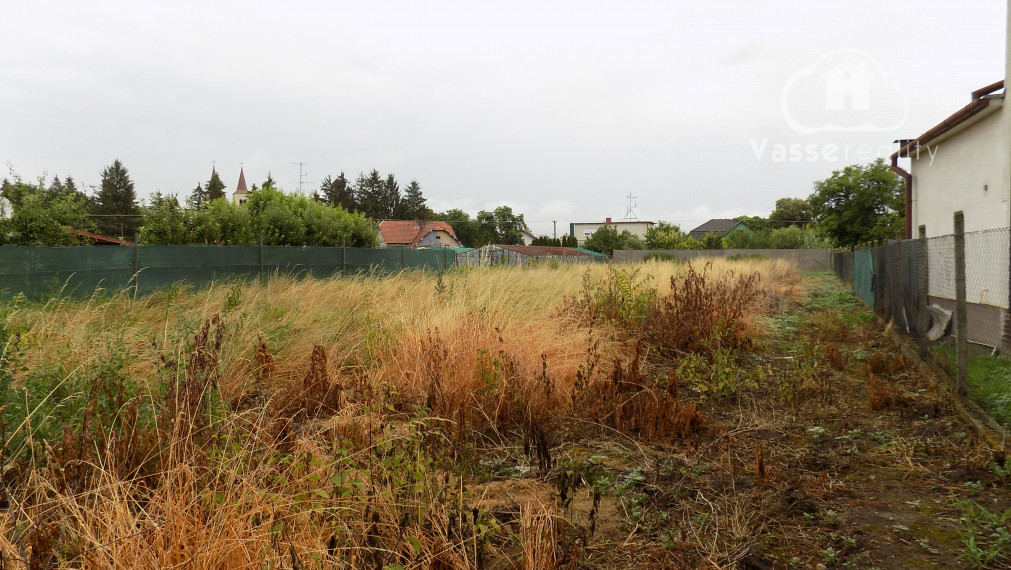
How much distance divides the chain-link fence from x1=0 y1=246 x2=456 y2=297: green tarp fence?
9.05 meters

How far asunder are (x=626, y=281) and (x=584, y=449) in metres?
4.76

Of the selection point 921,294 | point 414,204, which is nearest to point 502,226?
point 414,204

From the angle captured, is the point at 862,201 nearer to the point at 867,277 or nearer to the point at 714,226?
the point at 867,277

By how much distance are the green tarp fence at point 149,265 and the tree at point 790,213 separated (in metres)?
72.0

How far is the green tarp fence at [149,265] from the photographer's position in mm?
10383

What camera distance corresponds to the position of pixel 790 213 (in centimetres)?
8125

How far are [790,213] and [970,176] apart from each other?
77.2 metres

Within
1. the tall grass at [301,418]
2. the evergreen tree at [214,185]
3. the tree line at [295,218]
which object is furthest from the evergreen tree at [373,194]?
the tall grass at [301,418]

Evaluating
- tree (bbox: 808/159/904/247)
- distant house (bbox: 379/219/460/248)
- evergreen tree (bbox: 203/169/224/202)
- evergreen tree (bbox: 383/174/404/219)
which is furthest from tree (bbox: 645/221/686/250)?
evergreen tree (bbox: 203/169/224/202)

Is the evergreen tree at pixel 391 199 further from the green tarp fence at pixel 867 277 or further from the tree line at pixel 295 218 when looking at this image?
the green tarp fence at pixel 867 277

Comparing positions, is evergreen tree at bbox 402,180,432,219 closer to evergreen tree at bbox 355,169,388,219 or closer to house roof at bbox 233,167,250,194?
evergreen tree at bbox 355,169,388,219

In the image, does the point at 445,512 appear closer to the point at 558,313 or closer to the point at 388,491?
the point at 388,491

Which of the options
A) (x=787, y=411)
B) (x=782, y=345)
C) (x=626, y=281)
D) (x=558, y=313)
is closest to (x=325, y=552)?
(x=787, y=411)

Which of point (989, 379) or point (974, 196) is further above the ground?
point (974, 196)
